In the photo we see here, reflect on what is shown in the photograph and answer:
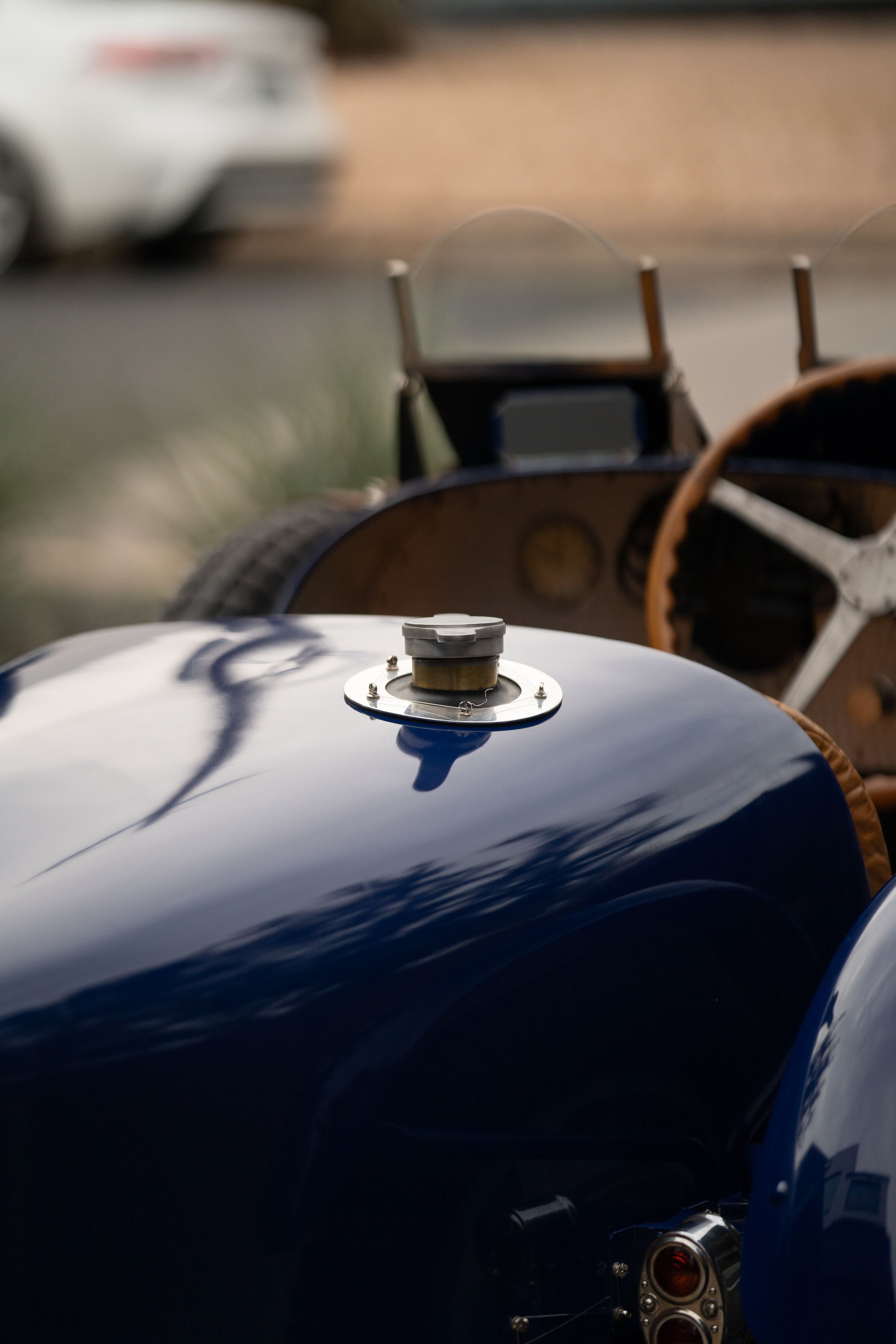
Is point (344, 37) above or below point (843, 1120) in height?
above

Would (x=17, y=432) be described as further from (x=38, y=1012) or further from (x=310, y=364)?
→ (x=38, y=1012)

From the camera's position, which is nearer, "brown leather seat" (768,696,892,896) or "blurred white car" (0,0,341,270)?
"brown leather seat" (768,696,892,896)

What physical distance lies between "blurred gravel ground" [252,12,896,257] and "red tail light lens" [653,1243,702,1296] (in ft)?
20.5

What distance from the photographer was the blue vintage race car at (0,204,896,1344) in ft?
3.14

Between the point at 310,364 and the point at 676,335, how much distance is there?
9.07 ft

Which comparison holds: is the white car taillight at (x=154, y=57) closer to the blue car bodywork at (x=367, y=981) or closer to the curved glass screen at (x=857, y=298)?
the curved glass screen at (x=857, y=298)

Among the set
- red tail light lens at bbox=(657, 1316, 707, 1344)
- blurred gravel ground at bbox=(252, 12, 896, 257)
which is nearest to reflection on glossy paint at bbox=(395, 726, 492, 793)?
red tail light lens at bbox=(657, 1316, 707, 1344)

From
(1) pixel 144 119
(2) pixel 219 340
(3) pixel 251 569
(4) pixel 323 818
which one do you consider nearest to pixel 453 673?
(4) pixel 323 818

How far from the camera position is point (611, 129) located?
15.3m

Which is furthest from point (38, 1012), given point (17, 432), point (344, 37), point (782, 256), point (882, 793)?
point (344, 37)

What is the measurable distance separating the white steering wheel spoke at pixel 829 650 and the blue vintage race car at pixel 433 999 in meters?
0.52

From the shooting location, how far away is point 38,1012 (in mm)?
960

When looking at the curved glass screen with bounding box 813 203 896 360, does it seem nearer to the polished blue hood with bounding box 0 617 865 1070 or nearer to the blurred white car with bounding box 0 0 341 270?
the polished blue hood with bounding box 0 617 865 1070

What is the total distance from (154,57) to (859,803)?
831 centimetres
